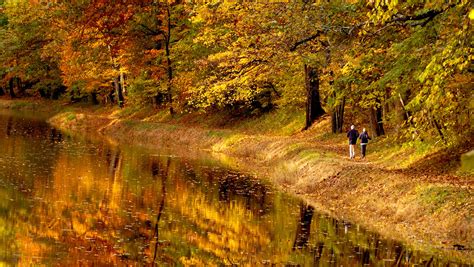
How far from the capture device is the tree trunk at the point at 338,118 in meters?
40.6

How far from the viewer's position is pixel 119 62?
58781mm

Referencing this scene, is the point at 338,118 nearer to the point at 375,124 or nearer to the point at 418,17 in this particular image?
the point at 375,124

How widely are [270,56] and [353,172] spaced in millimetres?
8643

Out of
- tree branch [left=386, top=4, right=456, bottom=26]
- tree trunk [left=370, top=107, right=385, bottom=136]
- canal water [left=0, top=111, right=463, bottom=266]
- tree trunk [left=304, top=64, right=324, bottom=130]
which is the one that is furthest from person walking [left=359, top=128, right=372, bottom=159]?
tree branch [left=386, top=4, right=456, bottom=26]

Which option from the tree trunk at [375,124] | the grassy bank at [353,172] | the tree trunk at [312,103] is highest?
the tree trunk at [312,103]

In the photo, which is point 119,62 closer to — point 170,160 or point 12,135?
point 12,135

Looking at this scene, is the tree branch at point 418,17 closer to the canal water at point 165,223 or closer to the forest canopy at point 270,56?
the forest canopy at point 270,56

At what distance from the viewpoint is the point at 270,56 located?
Result: 3419cm

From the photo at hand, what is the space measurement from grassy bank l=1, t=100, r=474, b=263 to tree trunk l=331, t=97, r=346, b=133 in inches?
28.6

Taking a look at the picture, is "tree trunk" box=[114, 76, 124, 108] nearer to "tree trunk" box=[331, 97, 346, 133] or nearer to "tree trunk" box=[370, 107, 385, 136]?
"tree trunk" box=[331, 97, 346, 133]

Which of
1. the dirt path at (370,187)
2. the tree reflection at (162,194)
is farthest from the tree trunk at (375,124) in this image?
the tree reflection at (162,194)

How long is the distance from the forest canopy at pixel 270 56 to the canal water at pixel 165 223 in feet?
11.3

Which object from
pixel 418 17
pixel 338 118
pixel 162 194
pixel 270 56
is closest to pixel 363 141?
pixel 270 56

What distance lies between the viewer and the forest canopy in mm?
20891
